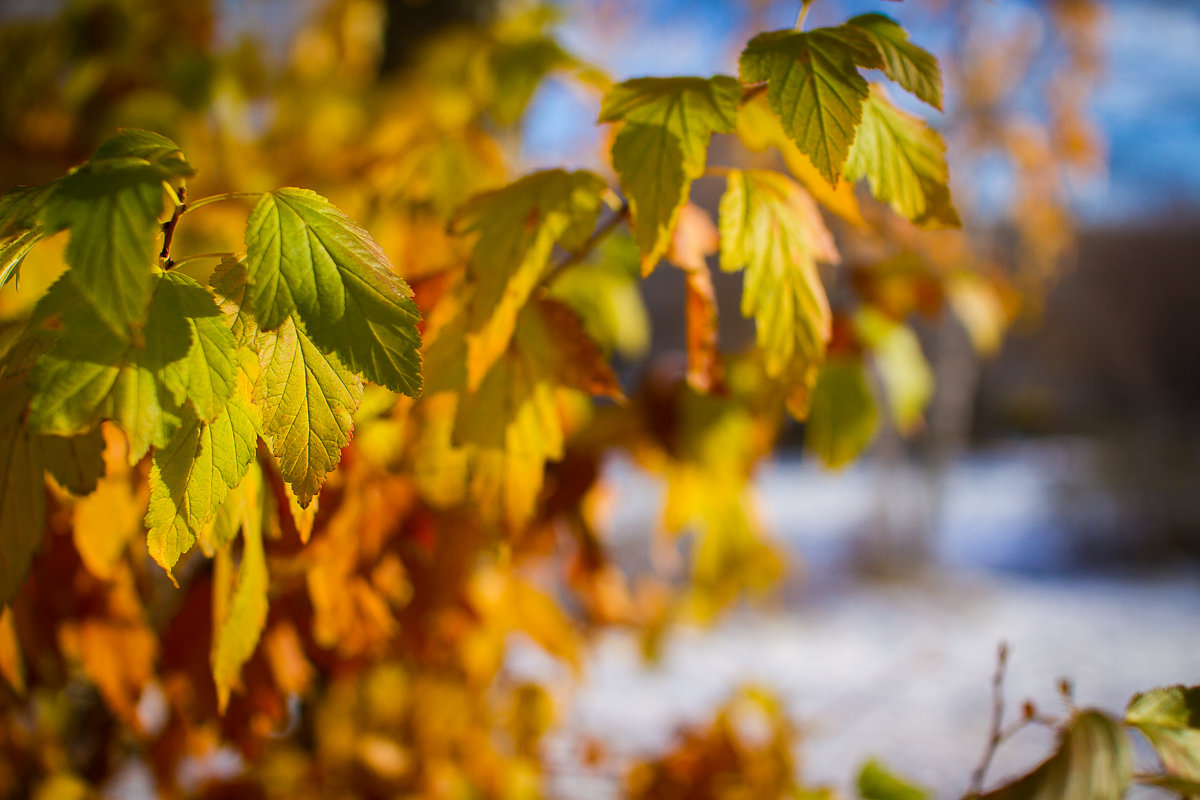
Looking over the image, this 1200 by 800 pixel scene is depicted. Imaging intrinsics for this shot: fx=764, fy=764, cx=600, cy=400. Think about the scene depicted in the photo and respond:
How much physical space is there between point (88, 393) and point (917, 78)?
0.39 metres

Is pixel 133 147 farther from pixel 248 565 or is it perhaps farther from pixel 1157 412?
pixel 1157 412

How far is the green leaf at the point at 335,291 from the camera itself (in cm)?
29

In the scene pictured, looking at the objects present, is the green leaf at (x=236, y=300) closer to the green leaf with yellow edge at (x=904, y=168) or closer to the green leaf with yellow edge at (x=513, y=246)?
the green leaf with yellow edge at (x=513, y=246)

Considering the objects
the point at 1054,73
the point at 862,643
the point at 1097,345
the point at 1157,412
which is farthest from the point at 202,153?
the point at 1097,345

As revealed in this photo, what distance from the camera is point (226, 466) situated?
301mm

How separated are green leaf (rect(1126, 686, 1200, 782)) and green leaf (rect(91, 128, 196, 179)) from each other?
1.60 feet

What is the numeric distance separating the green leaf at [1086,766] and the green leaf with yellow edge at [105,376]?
16.2 inches

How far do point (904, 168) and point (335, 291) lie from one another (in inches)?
11.9

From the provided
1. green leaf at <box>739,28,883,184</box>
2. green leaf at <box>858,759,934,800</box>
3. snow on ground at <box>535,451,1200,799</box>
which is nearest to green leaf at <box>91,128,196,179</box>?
green leaf at <box>739,28,883,184</box>

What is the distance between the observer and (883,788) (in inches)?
22.1

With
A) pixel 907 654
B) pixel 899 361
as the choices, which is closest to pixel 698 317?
pixel 899 361

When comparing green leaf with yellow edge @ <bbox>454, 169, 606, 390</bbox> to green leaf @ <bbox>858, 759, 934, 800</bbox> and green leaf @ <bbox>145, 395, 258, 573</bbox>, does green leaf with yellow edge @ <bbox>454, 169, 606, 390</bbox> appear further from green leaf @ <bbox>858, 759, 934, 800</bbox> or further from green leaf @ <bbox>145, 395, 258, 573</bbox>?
green leaf @ <bbox>858, 759, 934, 800</bbox>

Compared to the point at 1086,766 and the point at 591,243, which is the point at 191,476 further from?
the point at 1086,766

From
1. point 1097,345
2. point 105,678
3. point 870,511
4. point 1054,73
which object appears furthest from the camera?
point 1097,345
